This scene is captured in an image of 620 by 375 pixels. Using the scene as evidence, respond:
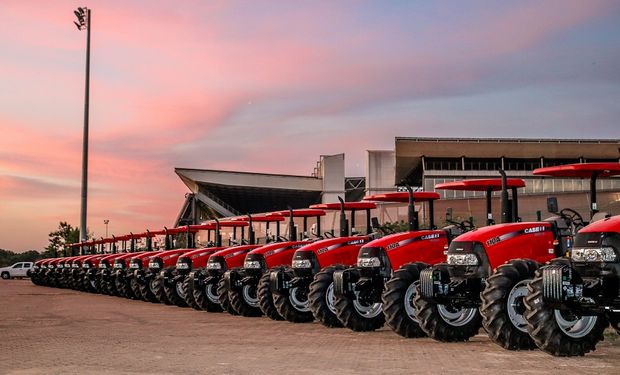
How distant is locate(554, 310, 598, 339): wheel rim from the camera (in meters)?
Answer: 11.3

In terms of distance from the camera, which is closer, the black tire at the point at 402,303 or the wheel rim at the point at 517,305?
the wheel rim at the point at 517,305

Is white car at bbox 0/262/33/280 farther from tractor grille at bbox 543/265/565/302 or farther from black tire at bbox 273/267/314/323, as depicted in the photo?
tractor grille at bbox 543/265/565/302

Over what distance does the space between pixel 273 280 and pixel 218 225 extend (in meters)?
8.24

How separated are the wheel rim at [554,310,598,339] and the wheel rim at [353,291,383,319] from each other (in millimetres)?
4524

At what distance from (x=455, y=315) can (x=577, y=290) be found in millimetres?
3412

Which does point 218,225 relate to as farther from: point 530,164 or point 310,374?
point 530,164

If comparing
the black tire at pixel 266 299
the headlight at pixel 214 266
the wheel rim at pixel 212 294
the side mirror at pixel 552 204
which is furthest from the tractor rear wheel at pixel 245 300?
the side mirror at pixel 552 204

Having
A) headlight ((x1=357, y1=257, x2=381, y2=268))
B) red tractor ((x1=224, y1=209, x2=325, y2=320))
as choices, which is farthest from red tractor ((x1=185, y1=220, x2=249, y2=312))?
headlight ((x1=357, y1=257, x2=381, y2=268))

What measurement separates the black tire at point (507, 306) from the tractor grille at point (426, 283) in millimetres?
977

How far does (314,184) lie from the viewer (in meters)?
91.7

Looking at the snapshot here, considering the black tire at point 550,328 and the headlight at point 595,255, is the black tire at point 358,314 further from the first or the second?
the headlight at point 595,255

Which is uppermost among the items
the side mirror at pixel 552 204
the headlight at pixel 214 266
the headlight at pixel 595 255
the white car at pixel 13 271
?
the side mirror at pixel 552 204

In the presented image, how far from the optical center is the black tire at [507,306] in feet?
39.0

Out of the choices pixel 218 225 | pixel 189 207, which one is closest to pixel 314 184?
pixel 189 207
